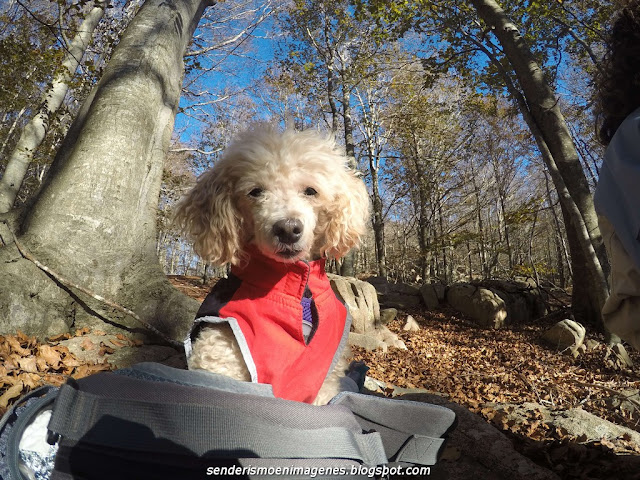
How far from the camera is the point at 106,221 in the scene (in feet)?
9.65

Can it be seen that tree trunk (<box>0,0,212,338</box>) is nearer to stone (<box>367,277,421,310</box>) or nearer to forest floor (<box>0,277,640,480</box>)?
forest floor (<box>0,277,640,480</box>)

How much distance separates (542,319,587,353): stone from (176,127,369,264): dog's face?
4.92 m

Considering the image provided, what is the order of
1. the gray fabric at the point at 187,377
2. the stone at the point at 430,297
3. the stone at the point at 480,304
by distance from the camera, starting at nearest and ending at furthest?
1. the gray fabric at the point at 187,377
2. the stone at the point at 480,304
3. the stone at the point at 430,297

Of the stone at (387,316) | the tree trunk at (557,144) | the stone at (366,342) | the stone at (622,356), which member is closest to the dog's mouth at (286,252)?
the stone at (366,342)

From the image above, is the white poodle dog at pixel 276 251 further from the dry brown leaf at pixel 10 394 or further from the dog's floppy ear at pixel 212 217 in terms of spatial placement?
the dry brown leaf at pixel 10 394

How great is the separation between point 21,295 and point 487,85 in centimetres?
917

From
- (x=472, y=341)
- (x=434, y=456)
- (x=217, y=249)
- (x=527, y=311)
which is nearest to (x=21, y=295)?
(x=217, y=249)

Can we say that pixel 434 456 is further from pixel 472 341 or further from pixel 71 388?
pixel 472 341

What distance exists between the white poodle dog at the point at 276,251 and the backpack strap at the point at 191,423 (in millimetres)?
566

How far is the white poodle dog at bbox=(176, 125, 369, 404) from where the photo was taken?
1707 mm

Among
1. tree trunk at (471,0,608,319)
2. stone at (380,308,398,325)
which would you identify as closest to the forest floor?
stone at (380,308,398,325)

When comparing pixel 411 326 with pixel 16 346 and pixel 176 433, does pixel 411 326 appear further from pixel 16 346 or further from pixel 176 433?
pixel 176 433

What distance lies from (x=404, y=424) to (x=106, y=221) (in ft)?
8.77

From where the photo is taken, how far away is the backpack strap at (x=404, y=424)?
4.85 feet
